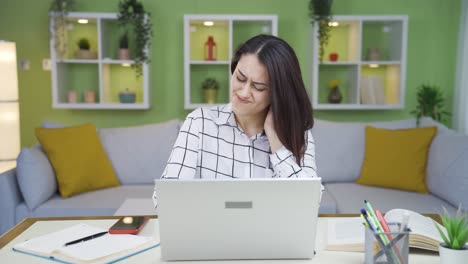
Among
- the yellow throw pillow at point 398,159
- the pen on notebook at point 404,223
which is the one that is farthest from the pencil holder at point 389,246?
the yellow throw pillow at point 398,159

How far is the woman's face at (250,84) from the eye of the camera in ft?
4.91

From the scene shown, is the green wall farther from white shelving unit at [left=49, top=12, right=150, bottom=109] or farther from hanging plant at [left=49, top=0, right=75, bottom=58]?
hanging plant at [left=49, top=0, right=75, bottom=58]

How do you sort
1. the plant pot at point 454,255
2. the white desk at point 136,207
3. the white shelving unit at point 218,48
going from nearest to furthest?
the plant pot at point 454,255 < the white desk at point 136,207 < the white shelving unit at point 218,48

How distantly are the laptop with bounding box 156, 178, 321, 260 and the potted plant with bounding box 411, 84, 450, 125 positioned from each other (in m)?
3.42

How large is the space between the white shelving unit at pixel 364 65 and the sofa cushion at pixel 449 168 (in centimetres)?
116

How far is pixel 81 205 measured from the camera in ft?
9.29

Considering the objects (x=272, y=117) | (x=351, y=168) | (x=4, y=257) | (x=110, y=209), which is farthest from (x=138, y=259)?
(x=351, y=168)

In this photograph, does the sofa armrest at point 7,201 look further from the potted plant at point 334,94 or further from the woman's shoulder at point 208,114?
the potted plant at point 334,94

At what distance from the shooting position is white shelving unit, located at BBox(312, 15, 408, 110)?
4.12 m

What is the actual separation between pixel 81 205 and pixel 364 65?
2.79 meters

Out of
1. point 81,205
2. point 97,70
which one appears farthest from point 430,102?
point 81,205

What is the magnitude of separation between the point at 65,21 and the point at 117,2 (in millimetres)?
477

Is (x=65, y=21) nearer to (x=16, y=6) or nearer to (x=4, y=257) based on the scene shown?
(x=16, y=6)

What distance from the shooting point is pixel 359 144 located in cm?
339
